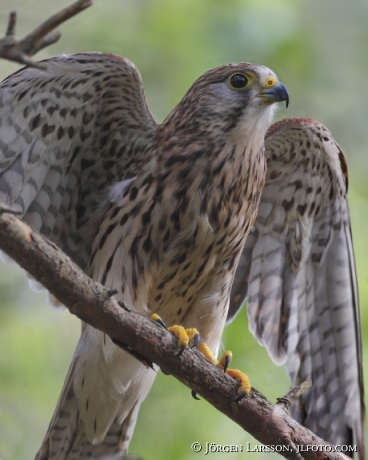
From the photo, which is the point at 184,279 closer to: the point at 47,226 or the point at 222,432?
the point at 47,226

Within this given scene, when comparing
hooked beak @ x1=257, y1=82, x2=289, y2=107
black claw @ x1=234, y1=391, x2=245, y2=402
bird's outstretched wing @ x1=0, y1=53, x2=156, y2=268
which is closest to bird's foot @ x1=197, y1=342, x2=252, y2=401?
black claw @ x1=234, y1=391, x2=245, y2=402

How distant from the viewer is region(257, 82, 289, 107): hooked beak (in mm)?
3744

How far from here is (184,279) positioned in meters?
3.81

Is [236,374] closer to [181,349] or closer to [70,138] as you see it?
[181,349]

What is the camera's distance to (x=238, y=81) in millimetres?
3852

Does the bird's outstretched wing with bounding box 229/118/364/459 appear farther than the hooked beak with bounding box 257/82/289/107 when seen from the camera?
Yes

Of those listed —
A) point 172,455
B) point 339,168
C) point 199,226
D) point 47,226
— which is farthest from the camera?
point 172,455

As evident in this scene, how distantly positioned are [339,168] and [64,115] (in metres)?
1.73

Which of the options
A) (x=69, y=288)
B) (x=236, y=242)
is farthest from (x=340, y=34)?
(x=69, y=288)

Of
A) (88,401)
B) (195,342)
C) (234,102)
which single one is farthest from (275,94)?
(88,401)

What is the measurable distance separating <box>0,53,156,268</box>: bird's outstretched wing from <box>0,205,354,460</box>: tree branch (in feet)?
4.21

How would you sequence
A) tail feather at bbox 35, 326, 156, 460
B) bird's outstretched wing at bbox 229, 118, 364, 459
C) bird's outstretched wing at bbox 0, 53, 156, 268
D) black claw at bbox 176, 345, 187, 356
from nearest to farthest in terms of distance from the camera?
black claw at bbox 176, 345, 187, 356
bird's outstretched wing at bbox 0, 53, 156, 268
tail feather at bbox 35, 326, 156, 460
bird's outstretched wing at bbox 229, 118, 364, 459

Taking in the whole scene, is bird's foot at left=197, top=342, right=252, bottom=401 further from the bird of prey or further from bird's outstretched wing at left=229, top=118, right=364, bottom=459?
bird's outstretched wing at left=229, top=118, right=364, bottom=459

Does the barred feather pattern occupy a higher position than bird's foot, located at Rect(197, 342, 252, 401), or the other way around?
the barred feather pattern
